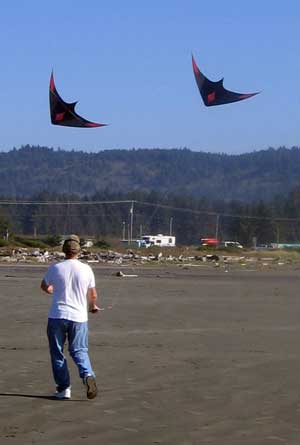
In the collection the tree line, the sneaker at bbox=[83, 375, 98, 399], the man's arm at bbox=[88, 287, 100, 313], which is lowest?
the sneaker at bbox=[83, 375, 98, 399]

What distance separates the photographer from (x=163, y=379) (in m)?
10.2

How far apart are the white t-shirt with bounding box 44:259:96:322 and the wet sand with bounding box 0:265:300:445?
2.42 ft

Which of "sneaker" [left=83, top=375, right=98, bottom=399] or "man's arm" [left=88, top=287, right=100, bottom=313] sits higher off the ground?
"man's arm" [left=88, top=287, right=100, bottom=313]

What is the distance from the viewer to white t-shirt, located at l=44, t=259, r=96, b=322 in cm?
913

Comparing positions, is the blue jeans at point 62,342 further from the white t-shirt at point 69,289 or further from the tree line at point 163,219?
the tree line at point 163,219

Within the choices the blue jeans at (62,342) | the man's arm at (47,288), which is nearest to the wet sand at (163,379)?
the blue jeans at (62,342)

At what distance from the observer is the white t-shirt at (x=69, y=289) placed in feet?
30.0

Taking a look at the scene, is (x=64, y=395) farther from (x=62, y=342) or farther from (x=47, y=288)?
(x=47, y=288)

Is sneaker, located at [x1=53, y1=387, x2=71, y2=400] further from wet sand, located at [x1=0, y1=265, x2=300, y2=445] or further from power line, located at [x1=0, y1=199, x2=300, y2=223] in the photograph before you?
power line, located at [x1=0, y1=199, x2=300, y2=223]

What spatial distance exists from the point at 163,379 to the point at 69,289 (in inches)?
63.7

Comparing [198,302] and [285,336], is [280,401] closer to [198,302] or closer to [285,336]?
[285,336]

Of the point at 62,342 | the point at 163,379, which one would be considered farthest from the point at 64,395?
the point at 163,379

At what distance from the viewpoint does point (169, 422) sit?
7.94 m

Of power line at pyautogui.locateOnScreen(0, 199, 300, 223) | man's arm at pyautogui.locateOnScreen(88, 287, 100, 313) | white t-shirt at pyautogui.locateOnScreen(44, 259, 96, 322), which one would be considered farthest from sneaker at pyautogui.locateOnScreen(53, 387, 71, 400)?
power line at pyautogui.locateOnScreen(0, 199, 300, 223)
